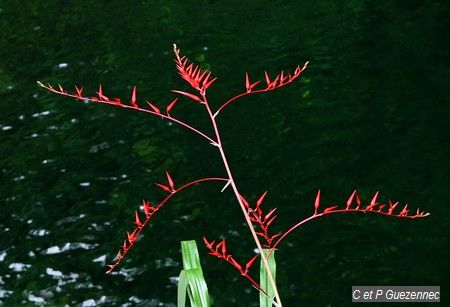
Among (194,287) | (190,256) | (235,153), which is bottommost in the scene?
(235,153)

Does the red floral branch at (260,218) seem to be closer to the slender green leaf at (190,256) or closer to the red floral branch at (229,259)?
the red floral branch at (229,259)

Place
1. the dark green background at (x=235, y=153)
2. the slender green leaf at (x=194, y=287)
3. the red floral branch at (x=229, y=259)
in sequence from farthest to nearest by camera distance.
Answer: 1. the dark green background at (x=235, y=153)
2. the slender green leaf at (x=194, y=287)
3. the red floral branch at (x=229, y=259)

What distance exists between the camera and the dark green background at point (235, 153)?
9.79 metres

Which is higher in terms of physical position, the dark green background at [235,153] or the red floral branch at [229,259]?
the red floral branch at [229,259]

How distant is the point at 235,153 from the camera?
44.6 feet

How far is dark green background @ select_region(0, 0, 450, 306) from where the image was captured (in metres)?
9.79

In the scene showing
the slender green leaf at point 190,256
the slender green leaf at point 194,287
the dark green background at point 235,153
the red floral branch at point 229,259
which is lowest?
the dark green background at point 235,153

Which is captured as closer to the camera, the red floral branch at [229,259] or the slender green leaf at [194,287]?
the red floral branch at [229,259]

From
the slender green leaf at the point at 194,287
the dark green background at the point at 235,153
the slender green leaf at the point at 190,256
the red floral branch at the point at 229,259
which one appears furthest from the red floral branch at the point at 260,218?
the dark green background at the point at 235,153

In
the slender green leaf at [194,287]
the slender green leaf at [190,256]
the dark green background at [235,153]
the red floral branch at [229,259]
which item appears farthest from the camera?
the dark green background at [235,153]

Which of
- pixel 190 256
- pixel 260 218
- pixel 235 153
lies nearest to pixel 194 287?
pixel 190 256

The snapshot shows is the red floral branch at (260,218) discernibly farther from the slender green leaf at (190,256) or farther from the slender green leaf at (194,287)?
the slender green leaf at (190,256)

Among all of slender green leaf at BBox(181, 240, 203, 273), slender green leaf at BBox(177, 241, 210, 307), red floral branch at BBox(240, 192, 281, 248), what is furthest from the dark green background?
red floral branch at BBox(240, 192, 281, 248)

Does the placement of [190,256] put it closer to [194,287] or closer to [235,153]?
[194,287]
